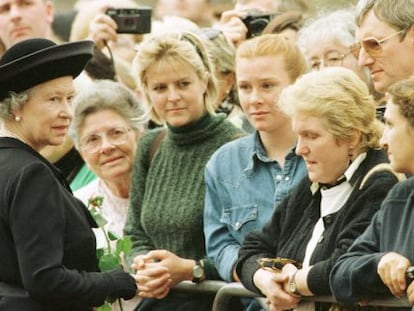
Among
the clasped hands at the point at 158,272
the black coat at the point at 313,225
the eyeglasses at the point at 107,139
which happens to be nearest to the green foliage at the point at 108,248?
the clasped hands at the point at 158,272

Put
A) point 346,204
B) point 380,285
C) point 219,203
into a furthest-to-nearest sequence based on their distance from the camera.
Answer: point 219,203 → point 346,204 → point 380,285

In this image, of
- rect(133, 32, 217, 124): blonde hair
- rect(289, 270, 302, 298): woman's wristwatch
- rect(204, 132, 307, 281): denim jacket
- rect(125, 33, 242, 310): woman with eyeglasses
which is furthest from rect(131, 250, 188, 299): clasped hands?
rect(289, 270, 302, 298): woman's wristwatch

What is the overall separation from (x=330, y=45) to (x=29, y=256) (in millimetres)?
2088

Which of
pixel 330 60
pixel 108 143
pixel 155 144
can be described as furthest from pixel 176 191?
pixel 330 60

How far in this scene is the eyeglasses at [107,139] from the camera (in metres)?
8.51

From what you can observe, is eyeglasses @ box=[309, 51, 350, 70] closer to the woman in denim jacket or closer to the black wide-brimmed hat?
the woman in denim jacket

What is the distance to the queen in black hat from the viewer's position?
21.6 ft

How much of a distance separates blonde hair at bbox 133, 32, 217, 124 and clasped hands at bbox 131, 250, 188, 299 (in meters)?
0.84

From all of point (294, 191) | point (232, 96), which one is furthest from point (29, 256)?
point (232, 96)

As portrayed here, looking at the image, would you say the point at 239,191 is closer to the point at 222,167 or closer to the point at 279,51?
the point at 222,167

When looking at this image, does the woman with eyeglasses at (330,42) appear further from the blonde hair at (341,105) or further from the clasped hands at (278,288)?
the clasped hands at (278,288)

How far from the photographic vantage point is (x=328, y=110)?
21.4 feet

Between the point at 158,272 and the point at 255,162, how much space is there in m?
0.75

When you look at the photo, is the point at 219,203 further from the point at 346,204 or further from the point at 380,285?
the point at 380,285
